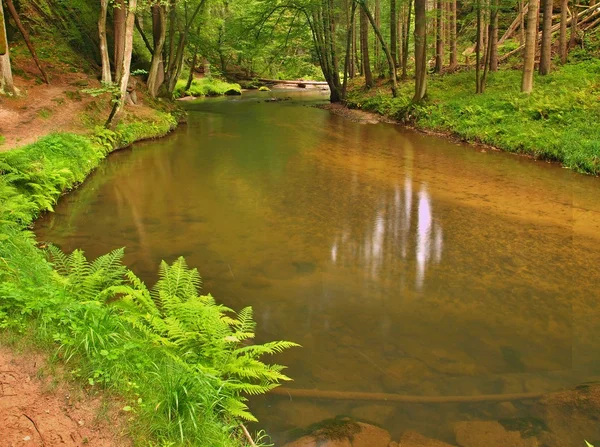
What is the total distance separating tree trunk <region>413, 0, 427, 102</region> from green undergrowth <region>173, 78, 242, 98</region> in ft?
66.5

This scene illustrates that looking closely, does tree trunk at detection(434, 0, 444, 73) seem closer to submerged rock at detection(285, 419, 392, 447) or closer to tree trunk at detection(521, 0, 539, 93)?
tree trunk at detection(521, 0, 539, 93)

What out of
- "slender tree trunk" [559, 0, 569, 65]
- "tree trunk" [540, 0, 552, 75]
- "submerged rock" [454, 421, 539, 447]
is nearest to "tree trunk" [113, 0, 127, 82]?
"tree trunk" [540, 0, 552, 75]

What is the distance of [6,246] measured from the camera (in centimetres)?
539

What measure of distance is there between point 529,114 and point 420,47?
6.20 m

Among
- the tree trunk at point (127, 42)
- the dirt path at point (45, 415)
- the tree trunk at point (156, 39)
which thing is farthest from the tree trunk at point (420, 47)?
the dirt path at point (45, 415)

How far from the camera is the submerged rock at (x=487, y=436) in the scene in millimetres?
3646

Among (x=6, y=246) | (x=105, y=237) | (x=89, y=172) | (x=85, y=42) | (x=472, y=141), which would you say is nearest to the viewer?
(x=6, y=246)

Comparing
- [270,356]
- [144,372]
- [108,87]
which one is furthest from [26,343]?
[108,87]

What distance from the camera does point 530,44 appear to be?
14867 millimetres

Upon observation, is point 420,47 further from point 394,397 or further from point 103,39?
point 394,397

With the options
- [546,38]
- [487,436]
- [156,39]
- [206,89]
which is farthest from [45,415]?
[206,89]

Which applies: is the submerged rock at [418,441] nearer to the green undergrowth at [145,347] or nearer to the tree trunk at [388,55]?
the green undergrowth at [145,347]

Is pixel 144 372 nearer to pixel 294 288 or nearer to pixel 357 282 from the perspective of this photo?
pixel 294 288

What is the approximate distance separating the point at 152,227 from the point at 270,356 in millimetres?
4375
